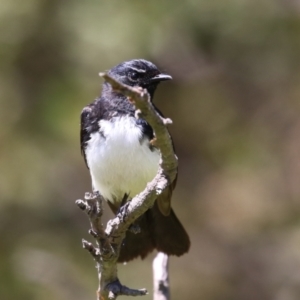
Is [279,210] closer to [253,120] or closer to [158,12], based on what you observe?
[253,120]

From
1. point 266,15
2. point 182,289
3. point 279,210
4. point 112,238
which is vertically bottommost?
point 112,238

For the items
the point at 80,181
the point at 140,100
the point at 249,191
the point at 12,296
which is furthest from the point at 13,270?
the point at 140,100

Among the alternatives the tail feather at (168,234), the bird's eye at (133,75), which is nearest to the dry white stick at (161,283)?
the tail feather at (168,234)

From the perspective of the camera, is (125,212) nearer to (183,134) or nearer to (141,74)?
(141,74)

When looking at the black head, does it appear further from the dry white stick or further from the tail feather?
the dry white stick

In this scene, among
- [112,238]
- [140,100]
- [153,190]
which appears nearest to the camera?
[140,100]

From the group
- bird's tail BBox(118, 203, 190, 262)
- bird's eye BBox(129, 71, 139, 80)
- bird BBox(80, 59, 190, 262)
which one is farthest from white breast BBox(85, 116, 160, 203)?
bird's eye BBox(129, 71, 139, 80)

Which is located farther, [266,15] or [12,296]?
[266,15]

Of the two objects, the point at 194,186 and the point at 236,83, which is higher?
the point at 236,83

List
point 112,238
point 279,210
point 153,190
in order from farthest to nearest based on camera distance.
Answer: point 279,210
point 112,238
point 153,190
